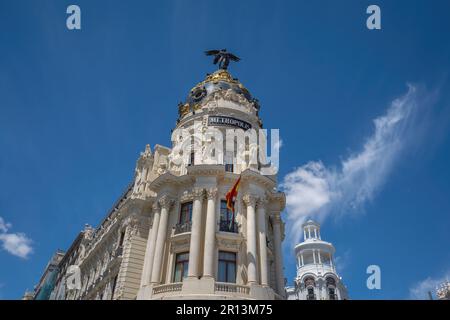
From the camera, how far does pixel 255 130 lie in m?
38.6

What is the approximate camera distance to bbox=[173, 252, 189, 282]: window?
29486 millimetres

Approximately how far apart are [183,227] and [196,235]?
2.30 m

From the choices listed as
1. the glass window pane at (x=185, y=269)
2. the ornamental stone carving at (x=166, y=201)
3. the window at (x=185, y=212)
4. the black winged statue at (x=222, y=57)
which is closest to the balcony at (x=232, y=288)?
the glass window pane at (x=185, y=269)

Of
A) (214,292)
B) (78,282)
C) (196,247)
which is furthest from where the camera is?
(78,282)

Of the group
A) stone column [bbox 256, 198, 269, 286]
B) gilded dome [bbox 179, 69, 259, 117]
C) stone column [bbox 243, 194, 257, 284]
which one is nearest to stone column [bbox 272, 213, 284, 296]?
stone column [bbox 256, 198, 269, 286]

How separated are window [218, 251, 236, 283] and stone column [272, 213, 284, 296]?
16.1ft

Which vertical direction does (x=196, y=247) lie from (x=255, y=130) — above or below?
below

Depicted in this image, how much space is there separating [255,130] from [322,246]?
51.5 m
